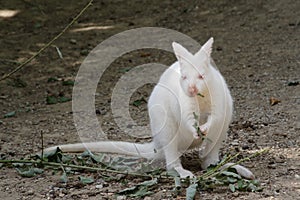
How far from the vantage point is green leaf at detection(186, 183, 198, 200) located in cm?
250

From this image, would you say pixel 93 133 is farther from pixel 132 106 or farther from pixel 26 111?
pixel 26 111

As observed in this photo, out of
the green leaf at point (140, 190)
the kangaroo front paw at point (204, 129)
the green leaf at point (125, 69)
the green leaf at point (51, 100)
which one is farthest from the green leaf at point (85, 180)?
the green leaf at point (125, 69)

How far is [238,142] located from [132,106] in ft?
4.11

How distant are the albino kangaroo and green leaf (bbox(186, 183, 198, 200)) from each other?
0.18 meters

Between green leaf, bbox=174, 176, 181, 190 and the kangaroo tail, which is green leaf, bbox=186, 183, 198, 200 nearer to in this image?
green leaf, bbox=174, 176, 181, 190

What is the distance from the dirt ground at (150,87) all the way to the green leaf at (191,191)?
0.06 meters

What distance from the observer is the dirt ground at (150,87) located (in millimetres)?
2881

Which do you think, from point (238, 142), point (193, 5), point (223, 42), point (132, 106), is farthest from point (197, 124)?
point (193, 5)

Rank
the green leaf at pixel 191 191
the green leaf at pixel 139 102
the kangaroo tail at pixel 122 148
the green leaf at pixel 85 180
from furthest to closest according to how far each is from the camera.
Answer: the green leaf at pixel 139 102 < the kangaroo tail at pixel 122 148 < the green leaf at pixel 85 180 < the green leaf at pixel 191 191

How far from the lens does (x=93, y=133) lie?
3877mm

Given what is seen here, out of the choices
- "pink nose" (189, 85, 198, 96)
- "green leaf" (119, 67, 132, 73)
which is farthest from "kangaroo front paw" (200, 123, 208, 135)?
"green leaf" (119, 67, 132, 73)

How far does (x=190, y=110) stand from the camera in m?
2.70

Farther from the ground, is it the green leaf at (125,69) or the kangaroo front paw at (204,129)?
the kangaroo front paw at (204,129)

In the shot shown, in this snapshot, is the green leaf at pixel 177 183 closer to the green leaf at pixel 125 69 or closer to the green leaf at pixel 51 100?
the green leaf at pixel 51 100
